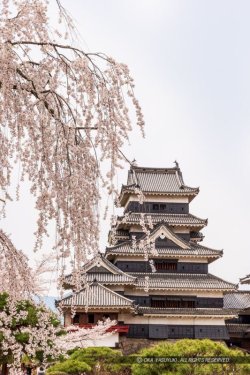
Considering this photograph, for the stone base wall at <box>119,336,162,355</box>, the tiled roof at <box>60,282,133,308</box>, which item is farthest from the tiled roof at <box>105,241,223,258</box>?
the stone base wall at <box>119,336,162,355</box>

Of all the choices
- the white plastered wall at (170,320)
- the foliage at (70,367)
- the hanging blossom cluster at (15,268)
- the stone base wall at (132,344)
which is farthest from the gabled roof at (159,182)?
the hanging blossom cluster at (15,268)

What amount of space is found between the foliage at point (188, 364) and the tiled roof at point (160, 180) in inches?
549

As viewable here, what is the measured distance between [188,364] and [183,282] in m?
12.3

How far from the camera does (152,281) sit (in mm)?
30562

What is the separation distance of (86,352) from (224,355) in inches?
203

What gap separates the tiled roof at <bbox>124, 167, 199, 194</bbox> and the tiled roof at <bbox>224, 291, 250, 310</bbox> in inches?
362

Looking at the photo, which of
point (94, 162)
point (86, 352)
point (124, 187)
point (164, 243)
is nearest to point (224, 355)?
point (86, 352)

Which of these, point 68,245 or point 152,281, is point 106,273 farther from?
point 68,245

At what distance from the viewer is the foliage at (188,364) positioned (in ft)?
59.9

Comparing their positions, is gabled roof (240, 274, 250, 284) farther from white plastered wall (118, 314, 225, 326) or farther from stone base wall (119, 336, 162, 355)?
stone base wall (119, 336, 162, 355)

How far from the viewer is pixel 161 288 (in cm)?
3017

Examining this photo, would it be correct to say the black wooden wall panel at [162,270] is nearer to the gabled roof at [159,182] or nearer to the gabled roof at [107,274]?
the gabled roof at [107,274]

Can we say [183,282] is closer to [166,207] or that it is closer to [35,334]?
[166,207]

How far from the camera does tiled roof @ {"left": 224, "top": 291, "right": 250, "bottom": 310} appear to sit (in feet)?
122
